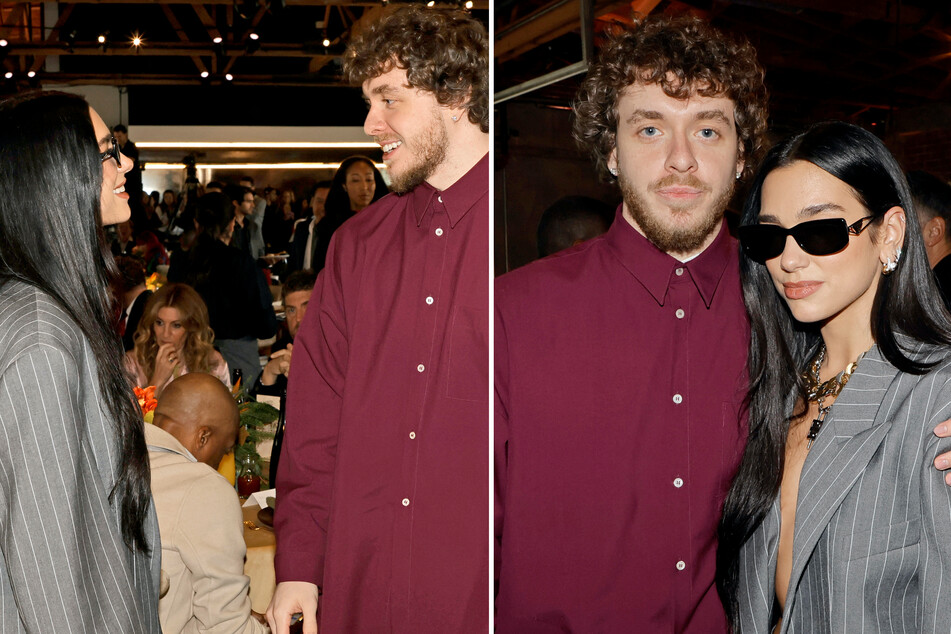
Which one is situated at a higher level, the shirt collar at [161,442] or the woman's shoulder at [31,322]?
the woman's shoulder at [31,322]

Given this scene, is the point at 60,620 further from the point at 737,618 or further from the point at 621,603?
the point at 737,618

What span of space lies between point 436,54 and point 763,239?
0.54m

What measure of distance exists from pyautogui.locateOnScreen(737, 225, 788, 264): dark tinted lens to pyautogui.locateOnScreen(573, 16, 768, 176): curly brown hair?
0.11 m

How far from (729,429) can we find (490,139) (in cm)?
52

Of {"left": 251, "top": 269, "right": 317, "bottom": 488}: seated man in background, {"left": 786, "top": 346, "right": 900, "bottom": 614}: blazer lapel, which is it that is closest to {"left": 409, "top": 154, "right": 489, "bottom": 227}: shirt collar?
{"left": 251, "top": 269, "right": 317, "bottom": 488}: seated man in background

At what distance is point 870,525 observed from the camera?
1162 millimetres

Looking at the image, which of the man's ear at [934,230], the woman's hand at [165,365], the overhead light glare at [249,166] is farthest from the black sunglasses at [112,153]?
the woman's hand at [165,365]

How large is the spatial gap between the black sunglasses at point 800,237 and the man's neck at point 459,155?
0.41m

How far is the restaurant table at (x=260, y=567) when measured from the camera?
7.80 ft

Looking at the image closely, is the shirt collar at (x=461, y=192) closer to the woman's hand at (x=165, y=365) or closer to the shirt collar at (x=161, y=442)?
the shirt collar at (x=161, y=442)

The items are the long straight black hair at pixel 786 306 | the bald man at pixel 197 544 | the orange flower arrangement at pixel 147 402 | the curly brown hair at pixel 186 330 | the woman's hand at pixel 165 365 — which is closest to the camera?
the long straight black hair at pixel 786 306

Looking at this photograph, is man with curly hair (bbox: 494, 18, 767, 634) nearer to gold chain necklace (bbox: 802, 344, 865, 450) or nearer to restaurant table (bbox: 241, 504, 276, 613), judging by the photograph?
gold chain necklace (bbox: 802, 344, 865, 450)

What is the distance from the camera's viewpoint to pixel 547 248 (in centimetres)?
120


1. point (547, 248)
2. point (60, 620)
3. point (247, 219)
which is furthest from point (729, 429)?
A: point (60, 620)
